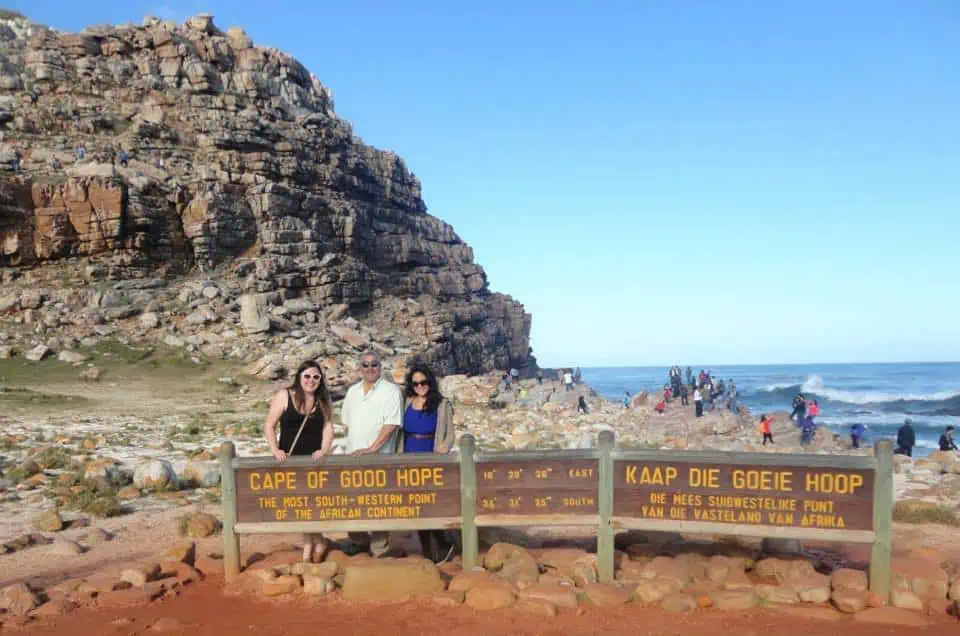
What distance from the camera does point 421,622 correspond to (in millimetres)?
5484

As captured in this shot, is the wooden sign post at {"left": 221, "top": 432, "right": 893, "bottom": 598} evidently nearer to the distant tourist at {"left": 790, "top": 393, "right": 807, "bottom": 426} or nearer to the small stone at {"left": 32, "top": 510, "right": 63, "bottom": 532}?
the small stone at {"left": 32, "top": 510, "right": 63, "bottom": 532}

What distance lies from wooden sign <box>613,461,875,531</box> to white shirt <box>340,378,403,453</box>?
2.08m

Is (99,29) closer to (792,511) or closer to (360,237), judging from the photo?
(360,237)

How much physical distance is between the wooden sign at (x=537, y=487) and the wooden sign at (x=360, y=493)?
28 cm

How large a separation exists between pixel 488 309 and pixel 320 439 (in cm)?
5335

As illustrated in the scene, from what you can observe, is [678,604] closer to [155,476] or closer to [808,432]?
[155,476]

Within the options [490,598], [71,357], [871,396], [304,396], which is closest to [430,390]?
[304,396]

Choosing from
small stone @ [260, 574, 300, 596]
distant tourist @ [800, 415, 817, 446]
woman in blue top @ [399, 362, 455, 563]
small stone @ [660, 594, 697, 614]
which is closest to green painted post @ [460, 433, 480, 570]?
woman in blue top @ [399, 362, 455, 563]

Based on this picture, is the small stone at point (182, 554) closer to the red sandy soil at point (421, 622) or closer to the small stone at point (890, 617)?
the red sandy soil at point (421, 622)

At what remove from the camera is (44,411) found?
19203mm

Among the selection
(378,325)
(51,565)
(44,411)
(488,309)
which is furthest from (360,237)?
(51,565)

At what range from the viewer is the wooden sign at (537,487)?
618 cm

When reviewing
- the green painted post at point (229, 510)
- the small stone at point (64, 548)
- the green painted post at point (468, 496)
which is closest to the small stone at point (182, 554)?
the green painted post at point (229, 510)

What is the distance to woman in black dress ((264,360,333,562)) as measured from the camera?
6.46 metres
